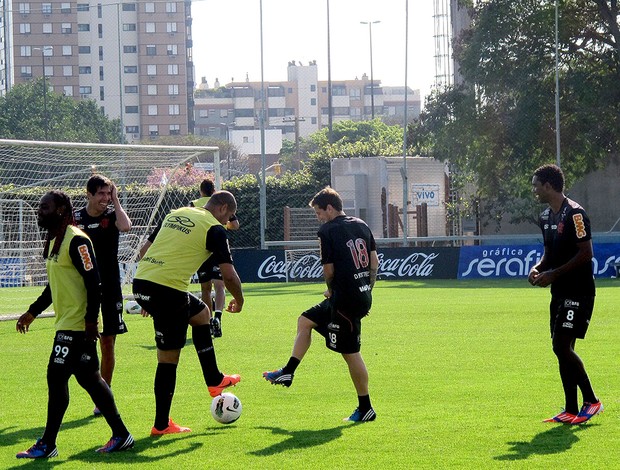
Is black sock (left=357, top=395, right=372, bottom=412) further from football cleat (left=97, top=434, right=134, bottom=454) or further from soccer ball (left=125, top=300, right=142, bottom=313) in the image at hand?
soccer ball (left=125, top=300, right=142, bottom=313)

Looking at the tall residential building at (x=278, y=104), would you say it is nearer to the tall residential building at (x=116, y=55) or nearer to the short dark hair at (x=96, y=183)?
the tall residential building at (x=116, y=55)

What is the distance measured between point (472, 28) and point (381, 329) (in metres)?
26.3

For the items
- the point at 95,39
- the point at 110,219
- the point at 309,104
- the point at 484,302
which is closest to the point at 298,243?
the point at 484,302

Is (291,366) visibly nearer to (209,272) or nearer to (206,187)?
(206,187)

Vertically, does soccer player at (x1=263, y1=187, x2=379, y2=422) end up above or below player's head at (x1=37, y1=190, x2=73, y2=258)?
below

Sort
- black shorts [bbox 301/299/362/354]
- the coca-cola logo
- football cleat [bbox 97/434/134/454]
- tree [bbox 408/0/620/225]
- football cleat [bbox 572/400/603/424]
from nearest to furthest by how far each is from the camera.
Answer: football cleat [bbox 97/434/134/454]
football cleat [bbox 572/400/603/424]
black shorts [bbox 301/299/362/354]
the coca-cola logo
tree [bbox 408/0/620/225]

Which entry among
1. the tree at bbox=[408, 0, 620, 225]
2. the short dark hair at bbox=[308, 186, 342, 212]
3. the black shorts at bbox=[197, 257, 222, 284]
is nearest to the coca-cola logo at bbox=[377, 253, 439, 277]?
the tree at bbox=[408, 0, 620, 225]

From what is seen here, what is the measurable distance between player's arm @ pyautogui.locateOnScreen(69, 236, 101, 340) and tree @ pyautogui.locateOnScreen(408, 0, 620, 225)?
104ft

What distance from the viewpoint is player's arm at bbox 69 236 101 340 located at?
25.7ft

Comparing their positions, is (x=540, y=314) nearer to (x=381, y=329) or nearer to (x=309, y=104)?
(x=381, y=329)

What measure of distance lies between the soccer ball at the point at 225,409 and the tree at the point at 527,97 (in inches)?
1199

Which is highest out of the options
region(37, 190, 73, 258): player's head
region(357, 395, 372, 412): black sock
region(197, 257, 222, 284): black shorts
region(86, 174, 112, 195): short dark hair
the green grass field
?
region(86, 174, 112, 195): short dark hair

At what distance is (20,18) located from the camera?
131 meters

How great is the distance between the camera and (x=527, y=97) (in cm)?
3844
